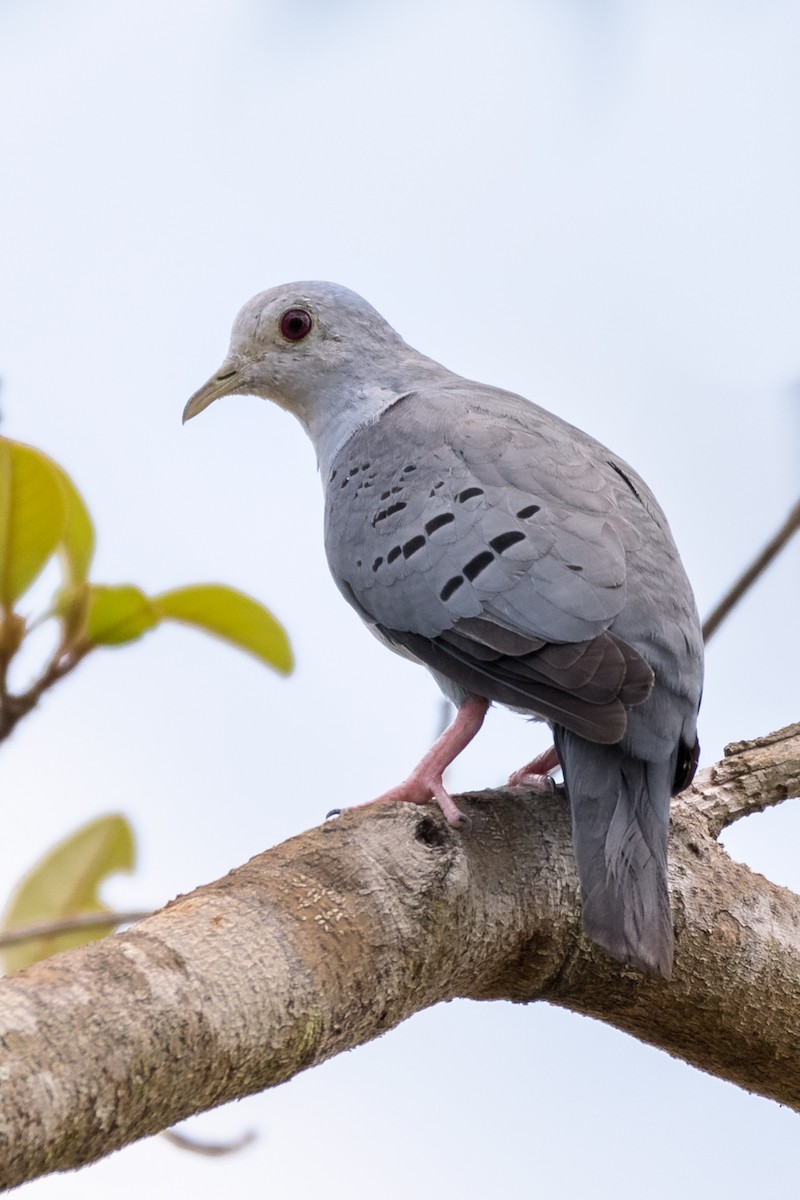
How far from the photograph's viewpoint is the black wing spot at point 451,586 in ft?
11.2

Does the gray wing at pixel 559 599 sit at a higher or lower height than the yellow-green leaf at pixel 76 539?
higher

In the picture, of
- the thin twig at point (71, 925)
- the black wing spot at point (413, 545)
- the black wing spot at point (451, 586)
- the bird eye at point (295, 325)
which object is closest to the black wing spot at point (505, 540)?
the black wing spot at point (451, 586)

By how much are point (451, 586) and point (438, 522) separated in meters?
0.23

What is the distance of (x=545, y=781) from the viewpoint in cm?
362

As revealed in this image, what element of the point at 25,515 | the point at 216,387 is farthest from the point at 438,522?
the point at 216,387

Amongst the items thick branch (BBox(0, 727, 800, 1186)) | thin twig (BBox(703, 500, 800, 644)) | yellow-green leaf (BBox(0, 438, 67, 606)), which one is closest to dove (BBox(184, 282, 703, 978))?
thin twig (BBox(703, 500, 800, 644))

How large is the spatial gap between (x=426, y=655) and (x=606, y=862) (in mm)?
796

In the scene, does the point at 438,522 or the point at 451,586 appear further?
the point at 438,522

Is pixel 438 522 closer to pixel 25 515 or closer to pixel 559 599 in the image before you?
pixel 559 599

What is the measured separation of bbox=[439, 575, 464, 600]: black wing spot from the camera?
3410mm

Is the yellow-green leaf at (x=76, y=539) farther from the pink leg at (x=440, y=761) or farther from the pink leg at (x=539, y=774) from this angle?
the pink leg at (x=539, y=774)

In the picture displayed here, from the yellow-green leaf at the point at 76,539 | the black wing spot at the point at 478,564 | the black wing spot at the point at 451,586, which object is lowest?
the yellow-green leaf at the point at 76,539

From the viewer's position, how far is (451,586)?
342cm

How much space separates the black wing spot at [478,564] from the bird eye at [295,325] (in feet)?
5.06
